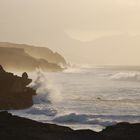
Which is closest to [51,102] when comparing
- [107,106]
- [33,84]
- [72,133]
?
[107,106]

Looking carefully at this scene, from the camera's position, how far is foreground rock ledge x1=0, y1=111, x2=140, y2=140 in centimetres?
1756

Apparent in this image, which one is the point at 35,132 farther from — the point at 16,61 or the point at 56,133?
the point at 16,61

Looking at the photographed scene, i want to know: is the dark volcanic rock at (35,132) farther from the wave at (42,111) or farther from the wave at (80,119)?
the wave at (42,111)

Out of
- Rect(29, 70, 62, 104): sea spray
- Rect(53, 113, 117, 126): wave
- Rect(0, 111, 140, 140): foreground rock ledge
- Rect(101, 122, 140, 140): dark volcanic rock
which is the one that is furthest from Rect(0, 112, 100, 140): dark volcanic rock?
Rect(29, 70, 62, 104): sea spray

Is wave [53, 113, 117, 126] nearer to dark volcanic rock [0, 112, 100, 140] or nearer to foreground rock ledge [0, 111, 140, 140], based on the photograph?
dark volcanic rock [0, 112, 100, 140]

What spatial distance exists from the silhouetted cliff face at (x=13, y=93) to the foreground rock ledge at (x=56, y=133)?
60.2 feet

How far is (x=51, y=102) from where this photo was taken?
47.2 meters

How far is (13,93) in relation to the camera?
131 ft

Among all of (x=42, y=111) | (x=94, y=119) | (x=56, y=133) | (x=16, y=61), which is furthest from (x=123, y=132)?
(x=16, y=61)

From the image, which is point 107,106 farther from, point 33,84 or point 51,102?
point 33,84

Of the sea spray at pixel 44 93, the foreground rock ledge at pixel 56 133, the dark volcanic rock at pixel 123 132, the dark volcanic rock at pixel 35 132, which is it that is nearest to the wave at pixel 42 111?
the sea spray at pixel 44 93

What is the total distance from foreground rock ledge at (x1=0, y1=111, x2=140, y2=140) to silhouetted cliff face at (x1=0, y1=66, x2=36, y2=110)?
18354mm

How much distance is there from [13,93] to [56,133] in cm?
2195

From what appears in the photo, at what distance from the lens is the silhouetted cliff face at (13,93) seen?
37.9m
